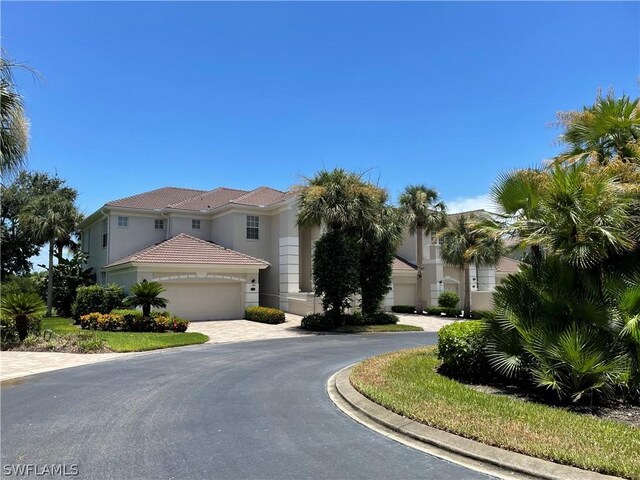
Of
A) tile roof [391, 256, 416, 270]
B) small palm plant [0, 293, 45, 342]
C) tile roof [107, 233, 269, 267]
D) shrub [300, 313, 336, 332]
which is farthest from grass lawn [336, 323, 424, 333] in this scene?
small palm plant [0, 293, 45, 342]

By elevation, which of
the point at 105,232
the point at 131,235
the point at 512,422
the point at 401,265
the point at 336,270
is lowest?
the point at 512,422

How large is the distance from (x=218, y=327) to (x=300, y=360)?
11631mm

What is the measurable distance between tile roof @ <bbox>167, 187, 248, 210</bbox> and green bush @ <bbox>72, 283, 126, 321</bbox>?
318 inches

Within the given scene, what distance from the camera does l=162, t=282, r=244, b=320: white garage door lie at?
26.8 metres

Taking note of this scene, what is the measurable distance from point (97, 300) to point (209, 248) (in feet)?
22.4

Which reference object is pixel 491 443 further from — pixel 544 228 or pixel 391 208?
pixel 391 208

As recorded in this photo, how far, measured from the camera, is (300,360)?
45.1ft

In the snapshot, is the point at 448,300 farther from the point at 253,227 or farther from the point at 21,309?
the point at 21,309

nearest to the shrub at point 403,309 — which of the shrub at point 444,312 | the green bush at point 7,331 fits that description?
the shrub at point 444,312

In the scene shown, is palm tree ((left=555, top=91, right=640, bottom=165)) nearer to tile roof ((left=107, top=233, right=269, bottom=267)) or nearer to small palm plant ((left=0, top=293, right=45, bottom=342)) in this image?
small palm plant ((left=0, top=293, right=45, bottom=342))

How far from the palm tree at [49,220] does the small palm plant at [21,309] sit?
14.9 metres

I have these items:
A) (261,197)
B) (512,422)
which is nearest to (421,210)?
(261,197)

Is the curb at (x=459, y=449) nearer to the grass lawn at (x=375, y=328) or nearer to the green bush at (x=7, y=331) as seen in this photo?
the green bush at (x=7, y=331)

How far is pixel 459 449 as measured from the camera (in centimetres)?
573
